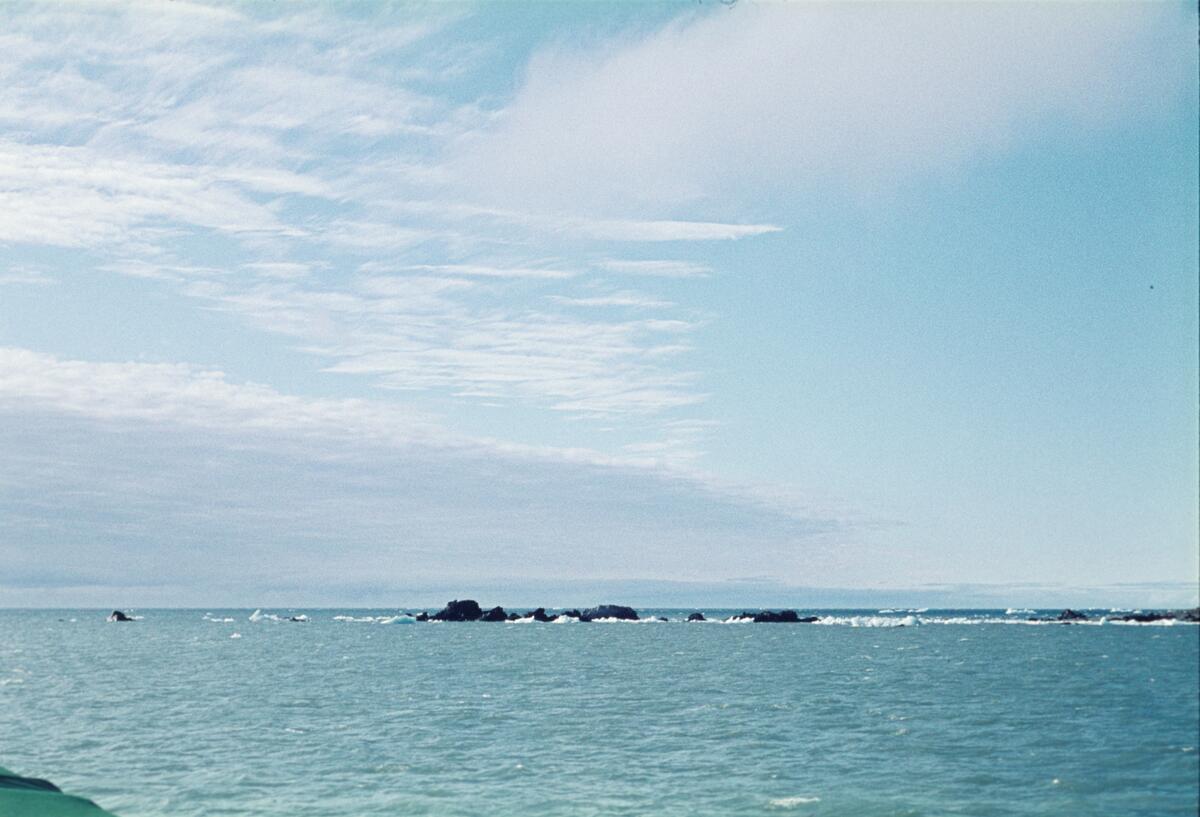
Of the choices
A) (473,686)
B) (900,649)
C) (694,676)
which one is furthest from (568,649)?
(473,686)

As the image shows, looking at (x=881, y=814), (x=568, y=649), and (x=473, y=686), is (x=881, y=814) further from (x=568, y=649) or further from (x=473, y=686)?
(x=568, y=649)

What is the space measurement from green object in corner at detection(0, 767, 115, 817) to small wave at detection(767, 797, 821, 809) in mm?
18977

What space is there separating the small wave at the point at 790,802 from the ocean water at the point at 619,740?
9 centimetres

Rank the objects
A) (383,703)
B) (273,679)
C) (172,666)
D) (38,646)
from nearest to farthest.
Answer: (383,703)
(273,679)
(172,666)
(38,646)

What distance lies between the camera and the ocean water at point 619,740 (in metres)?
27.4

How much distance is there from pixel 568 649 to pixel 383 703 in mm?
62616

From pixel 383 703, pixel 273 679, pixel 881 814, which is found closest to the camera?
pixel 881 814

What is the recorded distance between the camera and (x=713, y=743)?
37875 millimetres

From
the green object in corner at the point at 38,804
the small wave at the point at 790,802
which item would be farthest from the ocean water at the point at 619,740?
the green object in corner at the point at 38,804

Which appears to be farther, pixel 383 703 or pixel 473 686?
pixel 473 686

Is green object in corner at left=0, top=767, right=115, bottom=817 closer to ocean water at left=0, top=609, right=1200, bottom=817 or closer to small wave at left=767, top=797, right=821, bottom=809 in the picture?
ocean water at left=0, top=609, right=1200, bottom=817

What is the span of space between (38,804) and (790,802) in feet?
66.5

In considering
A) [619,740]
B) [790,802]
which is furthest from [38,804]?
[619,740]

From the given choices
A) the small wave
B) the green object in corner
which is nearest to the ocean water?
the small wave
